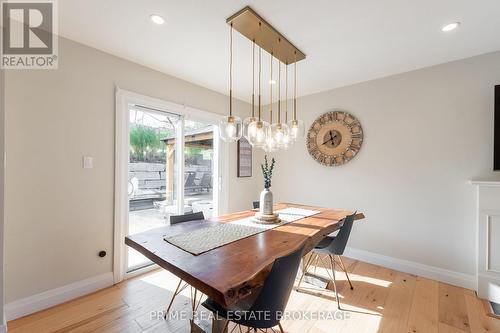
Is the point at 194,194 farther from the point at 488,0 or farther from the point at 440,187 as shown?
the point at 488,0

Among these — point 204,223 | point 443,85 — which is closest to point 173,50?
point 204,223

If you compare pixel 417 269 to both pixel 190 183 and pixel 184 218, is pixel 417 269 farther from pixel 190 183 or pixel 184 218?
pixel 190 183

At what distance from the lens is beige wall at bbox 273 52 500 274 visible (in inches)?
94.5

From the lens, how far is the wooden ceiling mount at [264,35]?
1785 millimetres

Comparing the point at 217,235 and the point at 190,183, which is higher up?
the point at 190,183

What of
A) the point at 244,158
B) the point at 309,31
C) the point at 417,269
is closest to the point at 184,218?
the point at 309,31

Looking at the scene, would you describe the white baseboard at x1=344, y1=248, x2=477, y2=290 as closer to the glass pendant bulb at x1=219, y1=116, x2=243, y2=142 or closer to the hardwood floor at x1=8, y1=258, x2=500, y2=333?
the hardwood floor at x1=8, y1=258, x2=500, y2=333

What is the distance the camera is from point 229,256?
1269 mm

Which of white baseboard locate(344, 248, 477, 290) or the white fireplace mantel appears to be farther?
white baseboard locate(344, 248, 477, 290)

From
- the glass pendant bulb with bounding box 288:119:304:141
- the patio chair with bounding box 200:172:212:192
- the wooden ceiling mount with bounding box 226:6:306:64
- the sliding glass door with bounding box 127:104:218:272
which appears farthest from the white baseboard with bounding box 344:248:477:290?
the wooden ceiling mount with bounding box 226:6:306:64

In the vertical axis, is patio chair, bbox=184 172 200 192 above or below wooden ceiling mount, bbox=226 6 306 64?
below

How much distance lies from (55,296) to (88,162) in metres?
1.28

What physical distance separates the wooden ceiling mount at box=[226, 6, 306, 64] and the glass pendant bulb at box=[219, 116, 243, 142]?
2.53ft

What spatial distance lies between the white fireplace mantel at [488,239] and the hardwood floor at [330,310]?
172 millimetres
